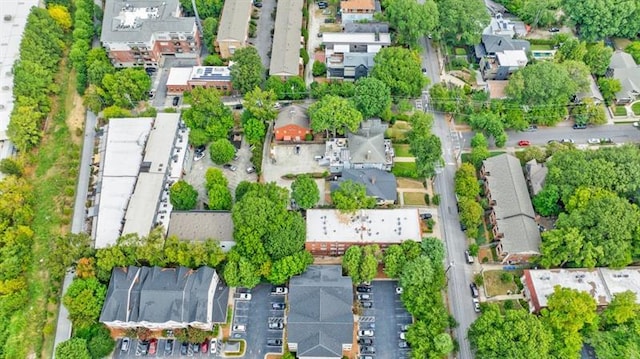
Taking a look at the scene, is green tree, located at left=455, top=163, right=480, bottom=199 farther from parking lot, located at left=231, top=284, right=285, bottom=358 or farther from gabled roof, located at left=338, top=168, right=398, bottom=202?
parking lot, located at left=231, top=284, right=285, bottom=358

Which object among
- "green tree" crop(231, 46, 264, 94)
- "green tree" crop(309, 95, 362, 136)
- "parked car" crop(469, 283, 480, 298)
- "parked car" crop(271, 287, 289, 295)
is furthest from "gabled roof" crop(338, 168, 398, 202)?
"green tree" crop(231, 46, 264, 94)

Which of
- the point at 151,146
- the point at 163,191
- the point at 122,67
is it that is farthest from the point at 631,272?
the point at 122,67

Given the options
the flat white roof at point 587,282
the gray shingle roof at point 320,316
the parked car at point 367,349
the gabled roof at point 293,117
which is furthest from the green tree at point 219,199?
the flat white roof at point 587,282

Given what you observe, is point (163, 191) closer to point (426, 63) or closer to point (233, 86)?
point (233, 86)

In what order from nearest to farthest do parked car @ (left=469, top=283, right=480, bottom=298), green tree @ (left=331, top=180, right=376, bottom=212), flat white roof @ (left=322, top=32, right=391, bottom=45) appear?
parked car @ (left=469, top=283, right=480, bottom=298) < green tree @ (left=331, top=180, right=376, bottom=212) < flat white roof @ (left=322, top=32, right=391, bottom=45)

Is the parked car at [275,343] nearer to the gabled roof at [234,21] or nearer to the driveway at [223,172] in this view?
the driveway at [223,172]

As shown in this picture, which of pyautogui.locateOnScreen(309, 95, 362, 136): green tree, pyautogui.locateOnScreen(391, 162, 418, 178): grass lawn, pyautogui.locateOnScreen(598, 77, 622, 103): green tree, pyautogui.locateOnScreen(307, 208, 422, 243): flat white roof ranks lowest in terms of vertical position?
pyautogui.locateOnScreen(307, 208, 422, 243): flat white roof
